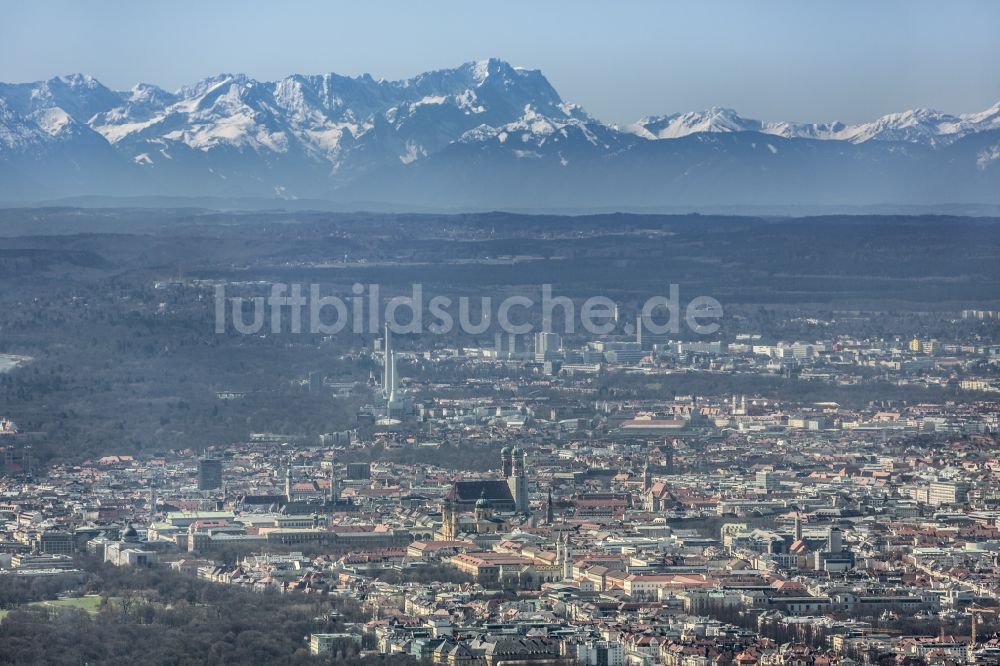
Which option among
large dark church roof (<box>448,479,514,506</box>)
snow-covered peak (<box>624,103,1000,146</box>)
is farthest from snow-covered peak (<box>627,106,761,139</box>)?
large dark church roof (<box>448,479,514,506</box>)

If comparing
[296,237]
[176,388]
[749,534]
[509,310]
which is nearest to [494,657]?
[749,534]

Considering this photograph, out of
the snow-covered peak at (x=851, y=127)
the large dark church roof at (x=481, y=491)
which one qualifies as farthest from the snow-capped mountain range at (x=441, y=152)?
the large dark church roof at (x=481, y=491)

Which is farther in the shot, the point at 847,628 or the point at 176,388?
the point at 176,388

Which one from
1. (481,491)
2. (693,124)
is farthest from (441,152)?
(481,491)

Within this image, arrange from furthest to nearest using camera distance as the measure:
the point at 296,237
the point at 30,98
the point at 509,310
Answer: the point at 30,98 < the point at 296,237 < the point at 509,310

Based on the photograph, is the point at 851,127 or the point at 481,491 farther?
the point at 851,127

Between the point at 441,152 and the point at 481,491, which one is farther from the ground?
the point at 441,152

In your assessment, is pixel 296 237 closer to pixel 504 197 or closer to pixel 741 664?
pixel 504 197

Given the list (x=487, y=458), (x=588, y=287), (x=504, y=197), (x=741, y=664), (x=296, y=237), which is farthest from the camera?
(x=504, y=197)

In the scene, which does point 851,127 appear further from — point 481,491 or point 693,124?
point 481,491
